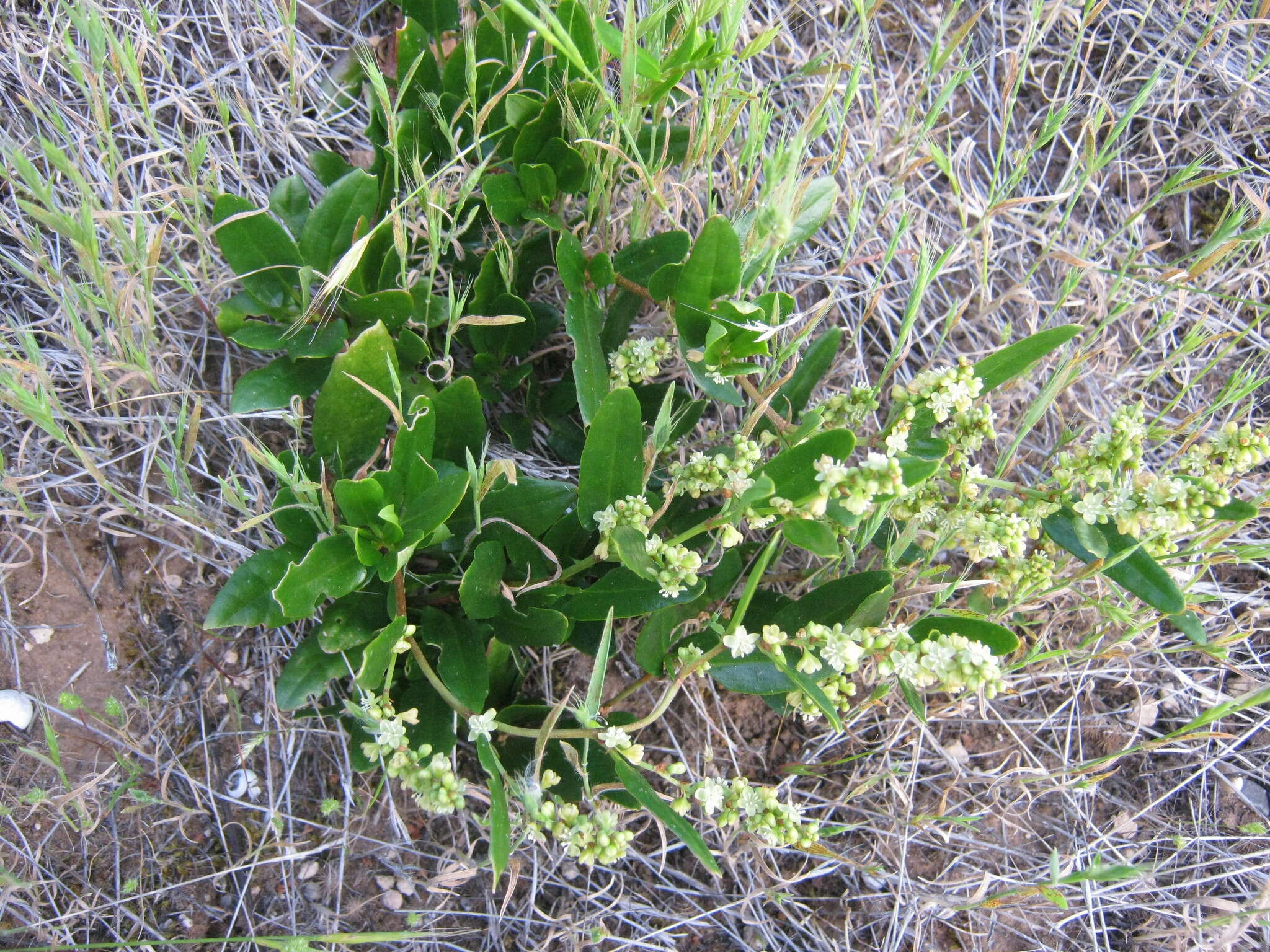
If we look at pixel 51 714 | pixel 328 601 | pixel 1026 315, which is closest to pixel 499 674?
pixel 328 601

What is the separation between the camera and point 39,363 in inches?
66.2

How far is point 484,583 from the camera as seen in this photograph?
1794 millimetres

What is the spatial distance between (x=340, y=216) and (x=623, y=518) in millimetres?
1002

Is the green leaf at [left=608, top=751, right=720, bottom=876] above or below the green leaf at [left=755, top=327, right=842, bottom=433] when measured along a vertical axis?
below

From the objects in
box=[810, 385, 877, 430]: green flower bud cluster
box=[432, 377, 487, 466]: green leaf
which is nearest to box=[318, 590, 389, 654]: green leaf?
box=[432, 377, 487, 466]: green leaf

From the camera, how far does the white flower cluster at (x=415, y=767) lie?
1.58 meters

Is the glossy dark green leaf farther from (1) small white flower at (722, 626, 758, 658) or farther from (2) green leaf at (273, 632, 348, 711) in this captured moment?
(1) small white flower at (722, 626, 758, 658)

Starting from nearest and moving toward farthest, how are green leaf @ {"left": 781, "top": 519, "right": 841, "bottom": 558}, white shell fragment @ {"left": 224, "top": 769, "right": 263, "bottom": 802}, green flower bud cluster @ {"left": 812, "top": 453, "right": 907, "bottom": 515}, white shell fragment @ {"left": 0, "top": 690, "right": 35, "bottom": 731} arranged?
1. green flower bud cluster @ {"left": 812, "top": 453, "right": 907, "bottom": 515}
2. green leaf @ {"left": 781, "top": 519, "right": 841, "bottom": 558}
3. white shell fragment @ {"left": 0, "top": 690, "right": 35, "bottom": 731}
4. white shell fragment @ {"left": 224, "top": 769, "right": 263, "bottom": 802}

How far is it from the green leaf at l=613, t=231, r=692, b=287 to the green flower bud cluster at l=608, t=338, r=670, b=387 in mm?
166

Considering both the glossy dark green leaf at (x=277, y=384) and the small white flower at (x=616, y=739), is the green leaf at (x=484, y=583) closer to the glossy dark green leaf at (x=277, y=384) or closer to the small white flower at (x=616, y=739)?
the small white flower at (x=616, y=739)

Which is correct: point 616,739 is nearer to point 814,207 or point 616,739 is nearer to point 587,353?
point 587,353

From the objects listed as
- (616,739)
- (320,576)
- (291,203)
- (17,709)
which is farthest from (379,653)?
(291,203)

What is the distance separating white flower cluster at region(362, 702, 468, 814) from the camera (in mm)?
1580

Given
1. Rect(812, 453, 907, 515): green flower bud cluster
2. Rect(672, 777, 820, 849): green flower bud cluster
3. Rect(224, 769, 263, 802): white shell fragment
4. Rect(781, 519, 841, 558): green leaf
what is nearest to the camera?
Rect(812, 453, 907, 515): green flower bud cluster
